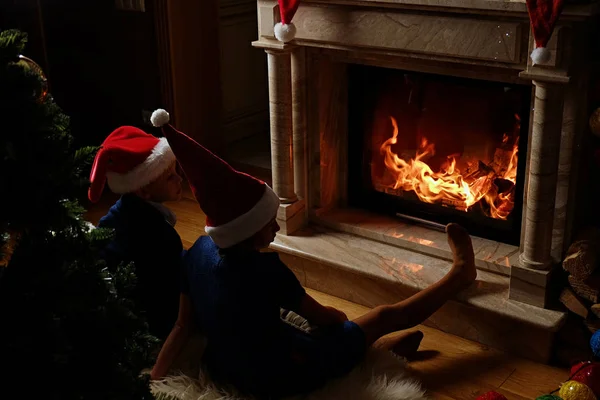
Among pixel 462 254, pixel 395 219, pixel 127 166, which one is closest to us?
pixel 127 166

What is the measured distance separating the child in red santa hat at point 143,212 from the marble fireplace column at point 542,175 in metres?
1.09

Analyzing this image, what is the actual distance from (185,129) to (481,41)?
1964 millimetres

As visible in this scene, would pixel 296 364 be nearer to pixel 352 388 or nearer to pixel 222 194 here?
pixel 352 388

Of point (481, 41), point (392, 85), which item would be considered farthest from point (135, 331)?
point (392, 85)

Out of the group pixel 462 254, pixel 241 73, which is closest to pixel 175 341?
pixel 462 254

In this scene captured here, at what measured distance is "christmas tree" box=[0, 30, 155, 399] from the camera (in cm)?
138

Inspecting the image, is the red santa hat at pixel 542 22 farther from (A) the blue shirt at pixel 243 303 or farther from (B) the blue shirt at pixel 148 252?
(B) the blue shirt at pixel 148 252

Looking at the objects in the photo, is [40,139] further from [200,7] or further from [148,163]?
[200,7]

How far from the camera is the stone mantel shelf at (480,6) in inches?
87.0

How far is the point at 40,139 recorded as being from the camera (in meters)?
1.41

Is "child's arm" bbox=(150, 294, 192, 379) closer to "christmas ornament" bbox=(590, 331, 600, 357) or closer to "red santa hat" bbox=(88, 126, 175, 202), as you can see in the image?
"red santa hat" bbox=(88, 126, 175, 202)

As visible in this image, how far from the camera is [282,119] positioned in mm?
3008

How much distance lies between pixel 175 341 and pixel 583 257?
4.14ft

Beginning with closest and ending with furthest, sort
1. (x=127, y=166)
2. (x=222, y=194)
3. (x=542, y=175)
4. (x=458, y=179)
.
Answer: (x=222, y=194)
(x=127, y=166)
(x=542, y=175)
(x=458, y=179)
